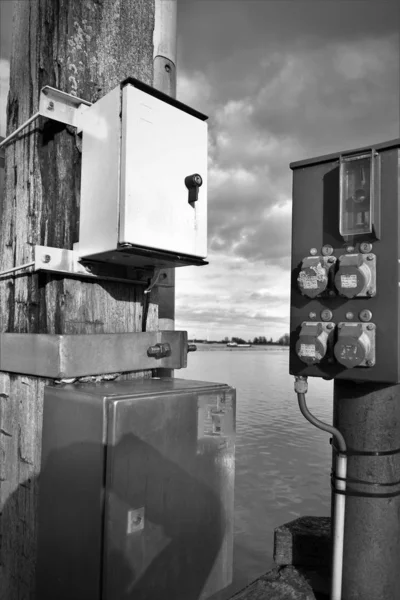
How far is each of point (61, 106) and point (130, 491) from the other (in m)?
1.43

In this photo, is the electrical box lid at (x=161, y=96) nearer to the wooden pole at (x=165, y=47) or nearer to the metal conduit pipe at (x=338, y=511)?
the wooden pole at (x=165, y=47)

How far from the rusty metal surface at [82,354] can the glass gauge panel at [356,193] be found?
0.87m

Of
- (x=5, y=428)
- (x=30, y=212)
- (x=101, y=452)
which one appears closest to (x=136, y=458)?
(x=101, y=452)

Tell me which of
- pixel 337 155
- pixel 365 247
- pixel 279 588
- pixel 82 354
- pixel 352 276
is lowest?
pixel 279 588

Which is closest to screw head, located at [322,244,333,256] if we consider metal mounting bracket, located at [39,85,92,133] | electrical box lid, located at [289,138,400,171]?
electrical box lid, located at [289,138,400,171]

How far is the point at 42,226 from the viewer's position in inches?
72.1

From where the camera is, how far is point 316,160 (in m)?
2.01

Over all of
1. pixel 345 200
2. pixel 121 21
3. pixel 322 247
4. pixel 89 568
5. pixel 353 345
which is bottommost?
pixel 89 568

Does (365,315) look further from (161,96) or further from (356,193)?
(161,96)

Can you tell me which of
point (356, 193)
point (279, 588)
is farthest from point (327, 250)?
point (279, 588)

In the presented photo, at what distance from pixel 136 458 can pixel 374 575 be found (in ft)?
3.63

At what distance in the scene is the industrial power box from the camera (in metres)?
1.47

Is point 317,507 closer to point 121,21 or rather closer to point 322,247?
point 322,247

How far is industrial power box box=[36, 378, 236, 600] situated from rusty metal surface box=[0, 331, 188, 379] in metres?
0.07
